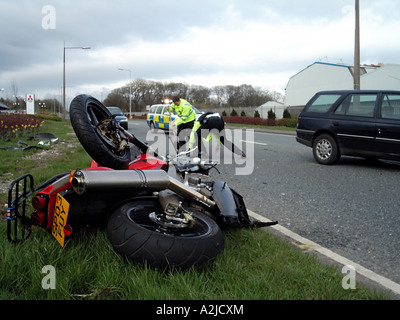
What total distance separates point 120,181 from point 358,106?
6835mm

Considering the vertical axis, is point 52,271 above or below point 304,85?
below

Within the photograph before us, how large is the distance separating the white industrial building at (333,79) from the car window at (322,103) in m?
33.3

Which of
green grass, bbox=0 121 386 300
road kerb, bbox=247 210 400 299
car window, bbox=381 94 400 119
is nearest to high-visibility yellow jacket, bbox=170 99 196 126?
car window, bbox=381 94 400 119

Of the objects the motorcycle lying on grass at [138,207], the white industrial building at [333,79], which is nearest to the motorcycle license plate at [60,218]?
the motorcycle lying on grass at [138,207]

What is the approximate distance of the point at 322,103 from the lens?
27.2 feet

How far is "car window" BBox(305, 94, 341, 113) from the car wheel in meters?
0.65

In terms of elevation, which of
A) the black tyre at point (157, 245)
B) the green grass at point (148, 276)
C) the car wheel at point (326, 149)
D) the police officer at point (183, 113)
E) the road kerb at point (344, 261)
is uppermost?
the police officer at point (183, 113)

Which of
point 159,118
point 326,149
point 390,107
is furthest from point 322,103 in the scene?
point 159,118

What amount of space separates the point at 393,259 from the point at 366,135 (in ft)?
15.9

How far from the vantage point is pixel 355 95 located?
7.85 metres

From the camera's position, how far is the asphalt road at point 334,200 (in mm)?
3299

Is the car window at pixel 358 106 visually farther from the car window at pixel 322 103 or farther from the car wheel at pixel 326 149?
the car wheel at pixel 326 149

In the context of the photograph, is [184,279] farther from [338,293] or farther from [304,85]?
[304,85]
